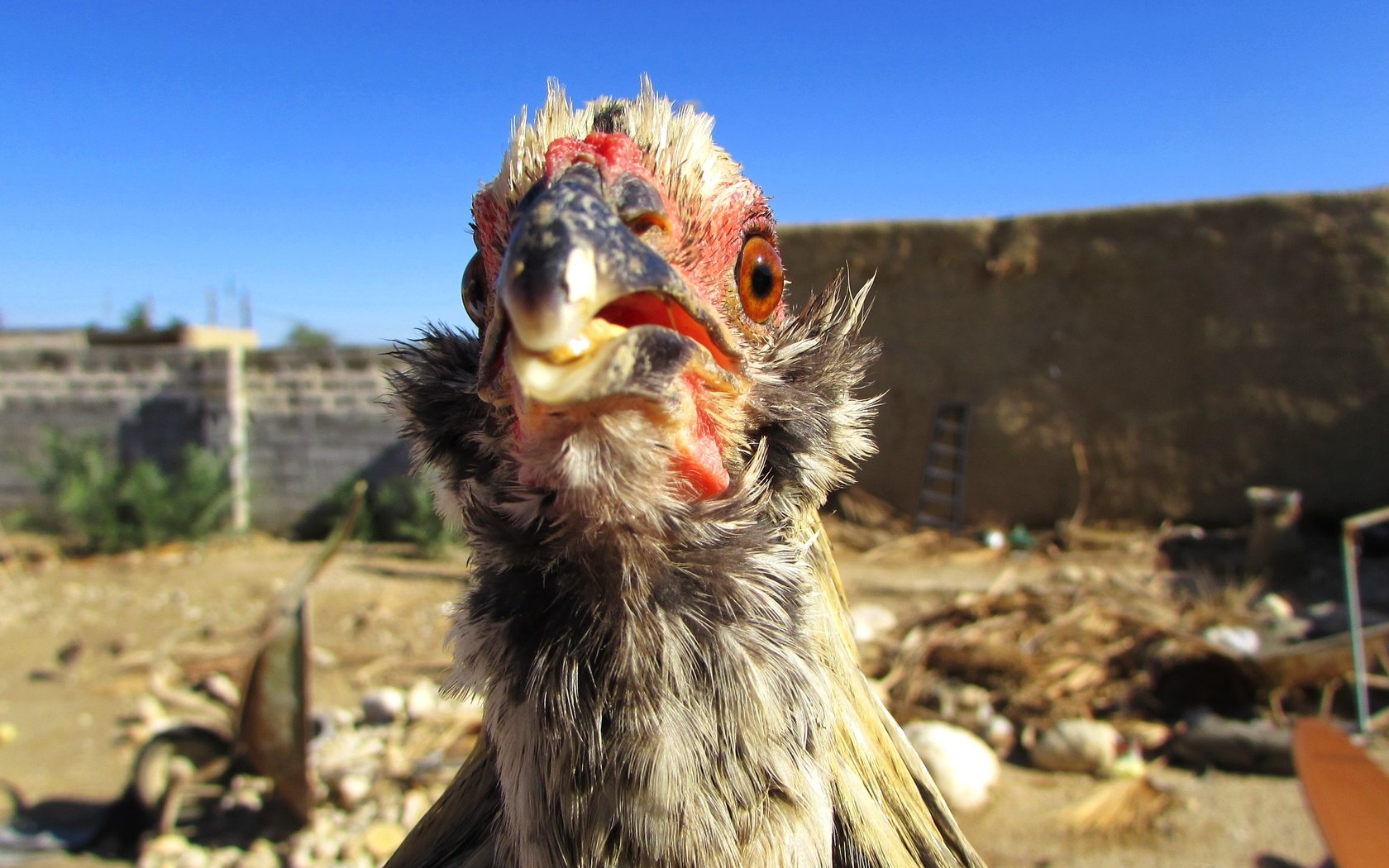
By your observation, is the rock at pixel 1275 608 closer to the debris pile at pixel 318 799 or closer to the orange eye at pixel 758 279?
the debris pile at pixel 318 799

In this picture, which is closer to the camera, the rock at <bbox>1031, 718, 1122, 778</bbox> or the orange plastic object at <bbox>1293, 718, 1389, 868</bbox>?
the orange plastic object at <bbox>1293, 718, 1389, 868</bbox>

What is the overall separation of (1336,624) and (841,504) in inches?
198

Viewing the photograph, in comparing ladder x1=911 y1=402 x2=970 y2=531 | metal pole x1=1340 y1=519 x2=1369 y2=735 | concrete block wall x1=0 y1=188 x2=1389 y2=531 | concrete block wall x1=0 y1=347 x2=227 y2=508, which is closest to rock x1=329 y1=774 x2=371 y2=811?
metal pole x1=1340 y1=519 x2=1369 y2=735

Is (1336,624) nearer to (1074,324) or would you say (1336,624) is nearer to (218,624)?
(1074,324)

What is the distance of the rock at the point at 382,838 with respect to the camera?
382cm

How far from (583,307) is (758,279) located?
42 centimetres

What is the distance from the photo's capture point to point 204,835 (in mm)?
4094

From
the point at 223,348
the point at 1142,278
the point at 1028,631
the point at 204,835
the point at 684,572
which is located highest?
the point at 1142,278

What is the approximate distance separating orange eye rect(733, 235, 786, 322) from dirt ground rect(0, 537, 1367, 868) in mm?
3534

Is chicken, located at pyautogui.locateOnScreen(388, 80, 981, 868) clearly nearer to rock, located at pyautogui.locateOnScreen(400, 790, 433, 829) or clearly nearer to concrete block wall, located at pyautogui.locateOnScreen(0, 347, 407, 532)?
rock, located at pyautogui.locateOnScreen(400, 790, 433, 829)

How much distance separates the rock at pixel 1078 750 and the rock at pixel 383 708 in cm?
396

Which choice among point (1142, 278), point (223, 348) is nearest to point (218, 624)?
point (223, 348)

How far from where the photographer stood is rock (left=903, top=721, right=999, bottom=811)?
164 inches

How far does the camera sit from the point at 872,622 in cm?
642
